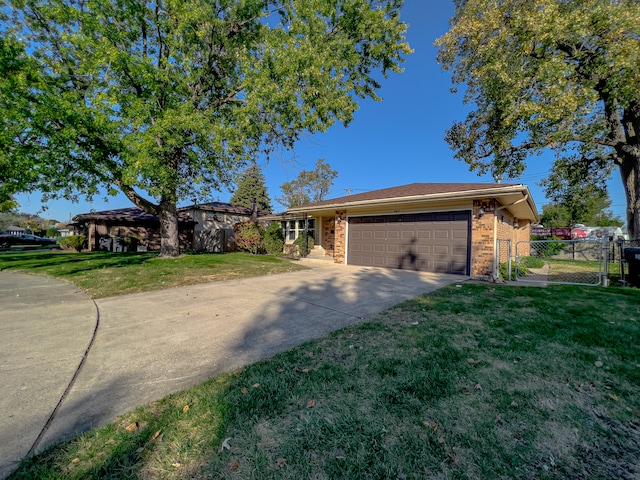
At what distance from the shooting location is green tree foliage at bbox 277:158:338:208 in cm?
4159

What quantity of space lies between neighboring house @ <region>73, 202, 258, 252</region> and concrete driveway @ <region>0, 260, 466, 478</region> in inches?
536

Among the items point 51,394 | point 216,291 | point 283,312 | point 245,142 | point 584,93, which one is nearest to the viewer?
point 51,394

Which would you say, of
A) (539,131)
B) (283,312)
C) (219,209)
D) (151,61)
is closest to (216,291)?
(283,312)

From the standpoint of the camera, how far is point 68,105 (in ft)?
26.6

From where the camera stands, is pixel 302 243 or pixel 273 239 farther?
pixel 273 239

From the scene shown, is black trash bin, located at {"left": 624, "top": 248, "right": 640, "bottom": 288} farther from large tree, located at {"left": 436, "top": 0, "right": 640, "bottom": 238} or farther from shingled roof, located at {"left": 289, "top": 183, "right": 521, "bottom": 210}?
shingled roof, located at {"left": 289, "top": 183, "right": 521, "bottom": 210}

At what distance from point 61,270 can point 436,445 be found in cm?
1262

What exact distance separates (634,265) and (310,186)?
3720cm

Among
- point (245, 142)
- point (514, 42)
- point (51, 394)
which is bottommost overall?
point (51, 394)

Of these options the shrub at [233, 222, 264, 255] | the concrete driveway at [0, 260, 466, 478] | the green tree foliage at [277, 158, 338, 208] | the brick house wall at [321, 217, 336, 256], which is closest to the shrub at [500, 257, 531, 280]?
the concrete driveway at [0, 260, 466, 478]

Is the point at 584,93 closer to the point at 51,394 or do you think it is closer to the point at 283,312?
the point at 283,312

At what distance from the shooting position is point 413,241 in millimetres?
10523

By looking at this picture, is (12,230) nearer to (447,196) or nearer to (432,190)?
(432,190)

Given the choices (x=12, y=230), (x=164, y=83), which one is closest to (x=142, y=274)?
(x=164, y=83)
